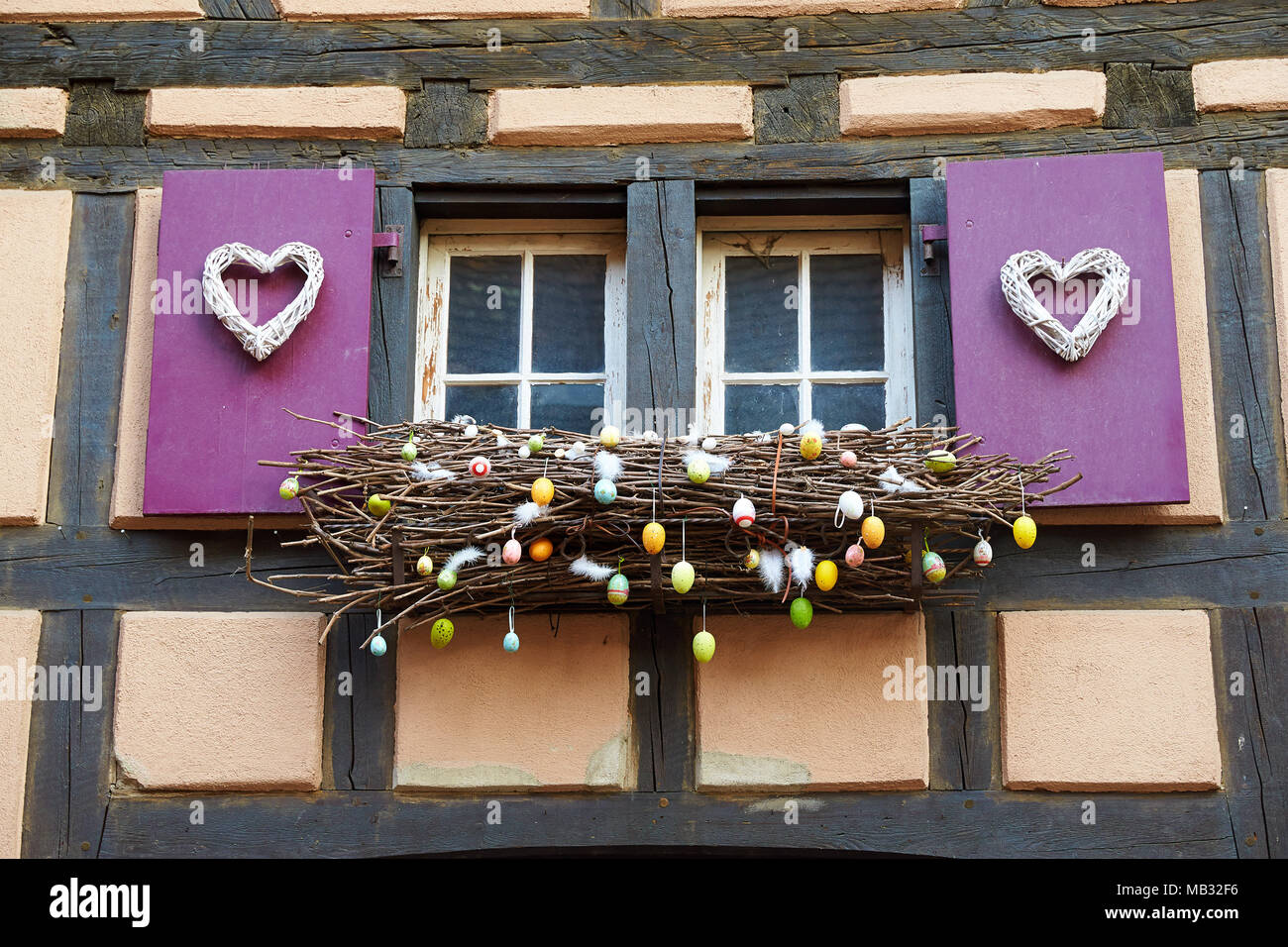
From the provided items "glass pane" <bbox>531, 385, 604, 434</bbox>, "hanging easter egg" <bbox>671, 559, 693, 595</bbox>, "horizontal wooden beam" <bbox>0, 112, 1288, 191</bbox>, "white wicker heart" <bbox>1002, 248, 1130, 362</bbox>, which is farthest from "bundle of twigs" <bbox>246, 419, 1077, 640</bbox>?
"horizontal wooden beam" <bbox>0, 112, 1288, 191</bbox>

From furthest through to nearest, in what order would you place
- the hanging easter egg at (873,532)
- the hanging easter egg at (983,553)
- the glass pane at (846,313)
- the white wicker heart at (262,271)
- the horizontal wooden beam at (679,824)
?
the glass pane at (846,313) < the white wicker heart at (262,271) < the horizontal wooden beam at (679,824) < the hanging easter egg at (983,553) < the hanging easter egg at (873,532)

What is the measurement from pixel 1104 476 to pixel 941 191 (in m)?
1.10

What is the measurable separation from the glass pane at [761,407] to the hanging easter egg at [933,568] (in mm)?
893

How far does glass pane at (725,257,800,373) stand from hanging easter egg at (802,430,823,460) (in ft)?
2.85

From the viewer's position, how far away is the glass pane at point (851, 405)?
16.7 feet

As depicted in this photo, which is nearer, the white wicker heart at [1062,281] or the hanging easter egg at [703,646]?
the hanging easter egg at [703,646]

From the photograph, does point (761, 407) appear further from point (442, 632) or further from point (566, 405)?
point (442, 632)

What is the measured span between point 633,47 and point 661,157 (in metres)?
0.41

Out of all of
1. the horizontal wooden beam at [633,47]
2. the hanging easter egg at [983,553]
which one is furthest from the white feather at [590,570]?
the horizontal wooden beam at [633,47]

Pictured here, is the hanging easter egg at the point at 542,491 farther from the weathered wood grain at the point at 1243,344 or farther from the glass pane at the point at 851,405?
the weathered wood grain at the point at 1243,344

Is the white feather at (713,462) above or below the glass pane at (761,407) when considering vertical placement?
below

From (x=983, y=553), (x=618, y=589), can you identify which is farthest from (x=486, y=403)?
(x=983, y=553)

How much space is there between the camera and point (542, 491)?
4250mm

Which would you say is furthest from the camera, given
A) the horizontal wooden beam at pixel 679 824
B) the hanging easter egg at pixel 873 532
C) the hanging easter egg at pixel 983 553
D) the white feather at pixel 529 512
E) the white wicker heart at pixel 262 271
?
the white wicker heart at pixel 262 271
